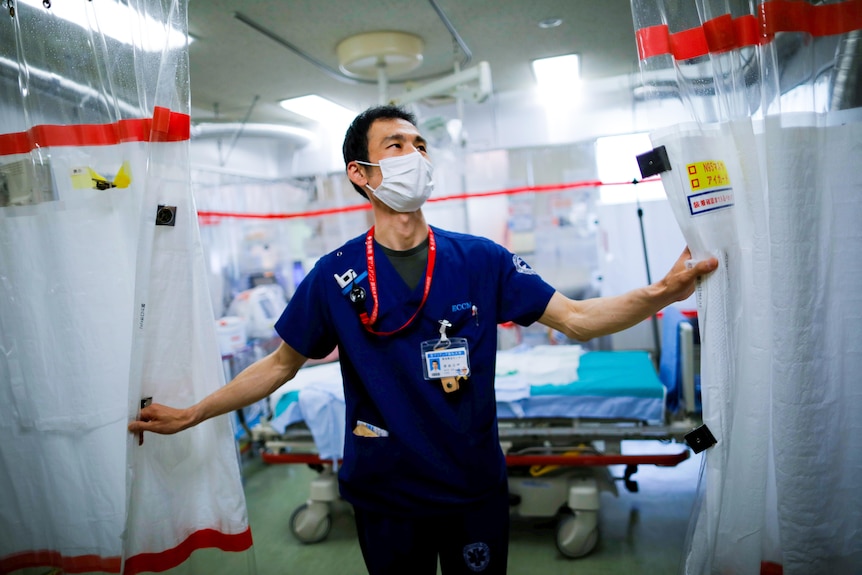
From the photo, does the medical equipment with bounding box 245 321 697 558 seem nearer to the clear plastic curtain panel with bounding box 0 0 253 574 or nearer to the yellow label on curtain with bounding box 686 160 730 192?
the clear plastic curtain panel with bounding box 0 0 253 574

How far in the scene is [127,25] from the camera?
4.65ft

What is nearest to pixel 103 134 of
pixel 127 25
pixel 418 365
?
pixel 127 25

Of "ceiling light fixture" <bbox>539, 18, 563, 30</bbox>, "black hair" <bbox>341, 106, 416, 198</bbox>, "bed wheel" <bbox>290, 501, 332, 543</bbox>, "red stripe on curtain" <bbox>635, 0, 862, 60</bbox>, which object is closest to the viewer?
"red stripe on curtain" <bbox>635, 0, 862, 60</bbox>

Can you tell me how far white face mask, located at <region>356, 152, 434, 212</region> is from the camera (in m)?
1.53

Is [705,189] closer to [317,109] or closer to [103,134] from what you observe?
[103,134]

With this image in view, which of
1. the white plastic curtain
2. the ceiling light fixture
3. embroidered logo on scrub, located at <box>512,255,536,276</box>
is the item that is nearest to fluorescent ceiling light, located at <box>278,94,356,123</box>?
the ceiling light fixture

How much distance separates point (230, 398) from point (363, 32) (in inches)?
103

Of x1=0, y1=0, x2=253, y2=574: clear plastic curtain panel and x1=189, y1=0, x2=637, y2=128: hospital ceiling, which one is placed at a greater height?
x1=189, y1=0, x2=637, y2=128: hospital ceiling

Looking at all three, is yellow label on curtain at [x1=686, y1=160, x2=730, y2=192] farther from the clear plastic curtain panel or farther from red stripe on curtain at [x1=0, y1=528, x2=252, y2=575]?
red stripe on curtain at [x1=0, y1=528, x2=252, y2=575]

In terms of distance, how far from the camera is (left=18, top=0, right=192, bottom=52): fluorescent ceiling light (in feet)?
4.63

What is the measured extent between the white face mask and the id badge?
1.34 feet

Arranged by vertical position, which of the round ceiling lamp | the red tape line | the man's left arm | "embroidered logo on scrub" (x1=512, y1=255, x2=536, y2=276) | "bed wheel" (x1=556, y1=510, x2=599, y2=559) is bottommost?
"bed wheel" (x1=556, y1=510, x2=599, y2=559)

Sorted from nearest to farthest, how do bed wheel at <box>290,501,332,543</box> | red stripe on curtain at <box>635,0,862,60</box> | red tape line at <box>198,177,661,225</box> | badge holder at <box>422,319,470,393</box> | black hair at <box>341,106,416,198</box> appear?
red stripe on curtain at <box>635,0,862,60</box>, badge holder at <box>422,319,470,393</box>, black hair at <box>341,106,416,198</box>, bed wheel at <box>290,501,332,543</box>, red tape line at <box>198,177,661,225</box>

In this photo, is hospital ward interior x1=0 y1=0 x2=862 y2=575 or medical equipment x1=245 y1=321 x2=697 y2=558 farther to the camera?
medical equipment x1=245 y1=321 x2=697 y2=558
